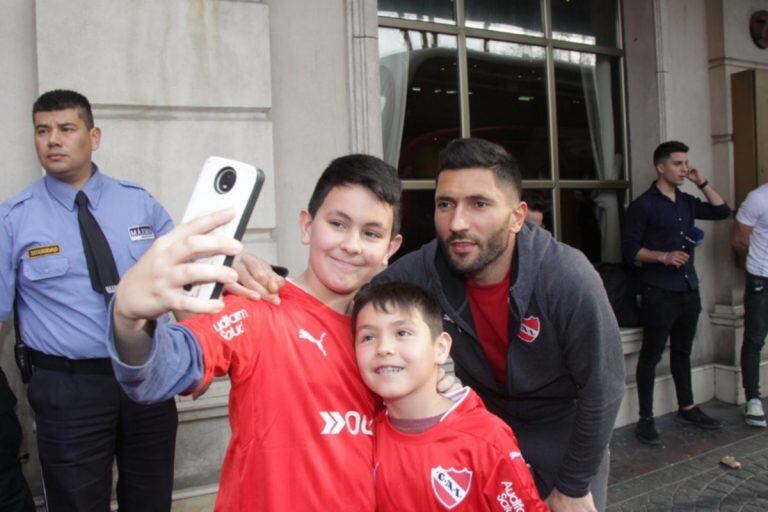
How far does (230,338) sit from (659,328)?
4501 millimetres

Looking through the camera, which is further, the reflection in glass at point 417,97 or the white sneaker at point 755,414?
the white sneaker at point 755,414

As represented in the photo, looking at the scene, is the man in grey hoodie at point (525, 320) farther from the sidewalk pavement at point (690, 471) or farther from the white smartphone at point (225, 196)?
the sidewalk pavement at point (690, 471)

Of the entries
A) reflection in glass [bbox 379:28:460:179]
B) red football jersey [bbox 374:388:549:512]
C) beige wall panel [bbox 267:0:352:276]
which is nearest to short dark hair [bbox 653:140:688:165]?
reflection in glass [bbox 379:28:460:179]

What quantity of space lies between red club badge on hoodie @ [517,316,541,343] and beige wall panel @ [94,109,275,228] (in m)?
1.98

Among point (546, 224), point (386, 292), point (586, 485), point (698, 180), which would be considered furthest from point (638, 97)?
point (386, 292)

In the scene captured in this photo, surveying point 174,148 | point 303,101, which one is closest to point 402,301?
point 174,148

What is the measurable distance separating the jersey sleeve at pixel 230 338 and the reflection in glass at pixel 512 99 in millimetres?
4171

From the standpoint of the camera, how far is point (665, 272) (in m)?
5.21

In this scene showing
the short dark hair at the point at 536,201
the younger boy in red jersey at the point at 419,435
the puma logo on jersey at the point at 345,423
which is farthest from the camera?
the short dark hair at the point at 536,201

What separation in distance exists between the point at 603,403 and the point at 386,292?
1006 millimetres

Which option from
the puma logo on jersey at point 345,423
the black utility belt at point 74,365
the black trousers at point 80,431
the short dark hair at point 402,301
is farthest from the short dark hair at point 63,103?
the puma logo on jersey at point 345,423

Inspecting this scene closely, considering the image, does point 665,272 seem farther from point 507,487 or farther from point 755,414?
point 507,487

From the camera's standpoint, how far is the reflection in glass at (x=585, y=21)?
19.3 ft

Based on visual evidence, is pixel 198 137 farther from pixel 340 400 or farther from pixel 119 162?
pixel 340 400
